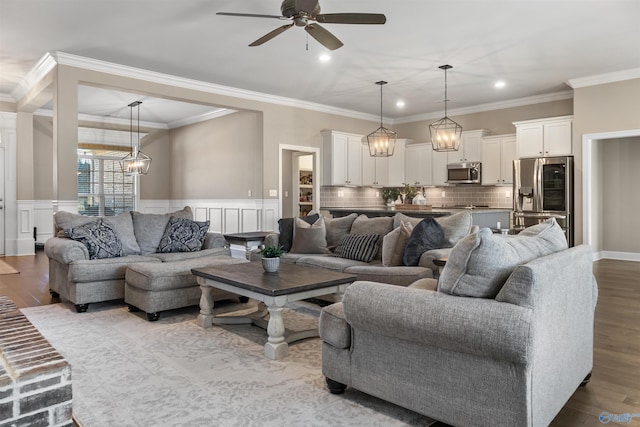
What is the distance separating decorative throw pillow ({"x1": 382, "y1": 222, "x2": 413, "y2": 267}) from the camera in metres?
4.34

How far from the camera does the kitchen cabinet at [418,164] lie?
9312 millimetres

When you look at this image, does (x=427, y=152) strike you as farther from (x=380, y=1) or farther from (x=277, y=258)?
(x=277, y=258)

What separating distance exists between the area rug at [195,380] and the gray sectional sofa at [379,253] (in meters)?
0.74

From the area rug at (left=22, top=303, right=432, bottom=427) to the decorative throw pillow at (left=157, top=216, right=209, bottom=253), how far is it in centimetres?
144

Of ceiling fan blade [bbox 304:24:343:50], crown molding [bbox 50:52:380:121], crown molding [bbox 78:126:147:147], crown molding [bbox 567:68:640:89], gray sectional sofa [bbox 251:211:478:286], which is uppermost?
crown molding [bbox 50:52:380:121]

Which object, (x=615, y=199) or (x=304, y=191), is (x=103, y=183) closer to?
(x=304, y=191)

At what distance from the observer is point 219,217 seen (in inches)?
374

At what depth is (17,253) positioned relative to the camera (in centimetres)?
839

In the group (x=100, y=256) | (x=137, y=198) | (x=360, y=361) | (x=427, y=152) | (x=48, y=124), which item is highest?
(x=48, y=124)

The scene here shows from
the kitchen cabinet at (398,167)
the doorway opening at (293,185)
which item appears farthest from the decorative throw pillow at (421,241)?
the doorway opening at (293,185)

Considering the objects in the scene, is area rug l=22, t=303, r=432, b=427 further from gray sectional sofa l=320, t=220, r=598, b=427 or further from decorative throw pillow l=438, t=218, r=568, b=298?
decorative throw pillow l=438, t=218, r=568, b=298

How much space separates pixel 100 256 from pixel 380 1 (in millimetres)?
3800

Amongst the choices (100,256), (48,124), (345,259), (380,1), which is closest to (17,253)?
(48,124)

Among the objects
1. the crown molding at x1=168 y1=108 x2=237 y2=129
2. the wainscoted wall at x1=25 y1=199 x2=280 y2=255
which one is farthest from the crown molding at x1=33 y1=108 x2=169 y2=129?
the wainscoted wall at x1=25 y1=199 x2=280 y2=255
